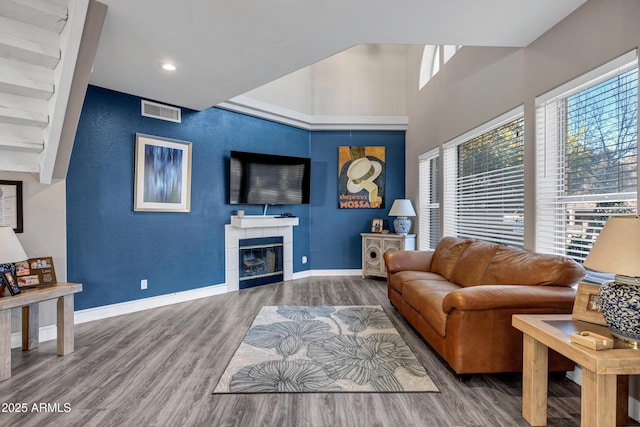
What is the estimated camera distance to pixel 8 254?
2420mm

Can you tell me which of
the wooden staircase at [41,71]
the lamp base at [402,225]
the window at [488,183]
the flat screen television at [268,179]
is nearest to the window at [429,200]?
the lamp base at [402,225]

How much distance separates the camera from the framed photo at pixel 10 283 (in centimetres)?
250

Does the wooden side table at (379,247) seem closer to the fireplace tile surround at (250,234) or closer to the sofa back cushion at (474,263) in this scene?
the fireplace tile surround at (250,234)

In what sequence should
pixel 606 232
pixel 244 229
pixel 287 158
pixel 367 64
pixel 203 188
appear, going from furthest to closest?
1. pixel 367 64
2. pixel 287 158
3. pixel 244 229
4. pixel 203 188
5. pixel 606 232

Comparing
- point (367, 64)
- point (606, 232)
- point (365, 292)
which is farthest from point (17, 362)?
point (367, 64)

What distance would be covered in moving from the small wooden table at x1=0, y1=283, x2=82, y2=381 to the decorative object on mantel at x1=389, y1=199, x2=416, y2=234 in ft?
14.6

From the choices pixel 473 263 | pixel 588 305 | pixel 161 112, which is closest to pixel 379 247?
pixel 473 263

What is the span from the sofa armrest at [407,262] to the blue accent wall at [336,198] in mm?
2086

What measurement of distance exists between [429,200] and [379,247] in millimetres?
1184

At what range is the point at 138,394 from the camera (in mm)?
2180

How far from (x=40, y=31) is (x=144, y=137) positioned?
1.85 meters

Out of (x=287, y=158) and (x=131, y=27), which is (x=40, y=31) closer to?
(x=131, y=27)

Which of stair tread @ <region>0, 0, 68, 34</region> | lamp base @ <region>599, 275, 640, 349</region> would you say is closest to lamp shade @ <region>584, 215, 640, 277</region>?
lamp base @ <region>599, 275, 640, 349</region>

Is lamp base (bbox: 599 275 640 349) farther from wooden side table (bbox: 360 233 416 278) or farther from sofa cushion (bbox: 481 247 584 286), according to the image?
wooden side table (bbox: 360 233 416 278)
